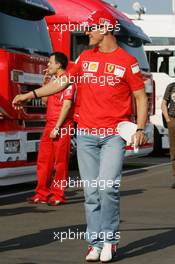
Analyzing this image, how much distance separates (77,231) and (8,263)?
1.86 metres

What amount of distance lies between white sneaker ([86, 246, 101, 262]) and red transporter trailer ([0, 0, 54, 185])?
4269mm

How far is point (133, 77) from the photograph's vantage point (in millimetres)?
7223

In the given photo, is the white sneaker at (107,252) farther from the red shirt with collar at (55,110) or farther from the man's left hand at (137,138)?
the red shirt with collar at (55,110)

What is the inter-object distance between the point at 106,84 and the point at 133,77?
8.9 inches

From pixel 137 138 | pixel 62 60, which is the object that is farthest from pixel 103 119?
pixel 62 60

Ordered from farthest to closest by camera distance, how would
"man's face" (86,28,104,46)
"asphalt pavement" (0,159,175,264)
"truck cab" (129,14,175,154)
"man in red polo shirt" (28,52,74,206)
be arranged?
1. "truck cab" (129,14,175,154)
2. "man in red polo shirt" (28,52,74,206)
3. "asphalt pavement" (0,159,175,264)
4. "man's face" (86,28,104,46)

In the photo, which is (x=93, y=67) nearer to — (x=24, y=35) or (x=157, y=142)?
(x=24, y=35)

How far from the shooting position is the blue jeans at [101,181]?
23.6 ft

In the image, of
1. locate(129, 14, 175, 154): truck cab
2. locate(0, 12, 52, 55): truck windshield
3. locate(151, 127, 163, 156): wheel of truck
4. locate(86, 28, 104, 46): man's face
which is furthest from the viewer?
locate(151, 127, 163, 156): wheel of truck

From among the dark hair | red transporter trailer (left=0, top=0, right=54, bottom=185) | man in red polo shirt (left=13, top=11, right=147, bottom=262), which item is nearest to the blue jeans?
man in red polo shirt (left=13, top=11, right=147, bottom=262)

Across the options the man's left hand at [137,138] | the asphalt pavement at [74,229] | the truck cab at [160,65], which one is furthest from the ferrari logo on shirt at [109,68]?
the truck cab at [160,65]

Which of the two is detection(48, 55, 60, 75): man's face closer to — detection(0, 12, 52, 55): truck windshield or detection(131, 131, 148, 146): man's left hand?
detection(0, 12, 52, 55): truck windshield

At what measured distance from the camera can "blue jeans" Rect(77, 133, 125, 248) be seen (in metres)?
7.20

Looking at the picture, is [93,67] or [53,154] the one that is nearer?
[93,67]
